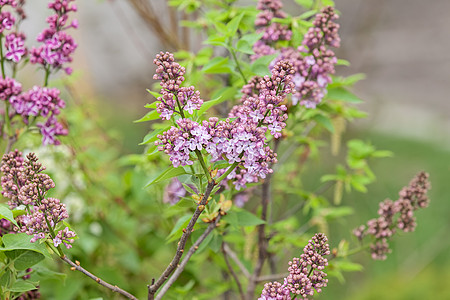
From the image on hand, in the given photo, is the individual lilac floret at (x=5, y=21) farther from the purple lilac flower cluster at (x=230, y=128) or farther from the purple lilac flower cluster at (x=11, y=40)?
the purple lilac flower cluster at (x=230, y=128)

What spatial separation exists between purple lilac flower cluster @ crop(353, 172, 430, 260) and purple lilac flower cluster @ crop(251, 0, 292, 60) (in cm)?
43

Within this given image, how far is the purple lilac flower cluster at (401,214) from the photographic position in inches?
44.3

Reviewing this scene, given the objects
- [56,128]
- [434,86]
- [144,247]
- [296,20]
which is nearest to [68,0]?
[56,128]

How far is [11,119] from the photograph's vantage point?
1.19 m

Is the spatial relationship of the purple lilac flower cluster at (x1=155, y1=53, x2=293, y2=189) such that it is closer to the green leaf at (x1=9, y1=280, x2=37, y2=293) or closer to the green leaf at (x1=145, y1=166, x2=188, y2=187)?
the green leaf at (x1=145, y1=166, x2=188, y2=187)

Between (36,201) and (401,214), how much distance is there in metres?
0.73

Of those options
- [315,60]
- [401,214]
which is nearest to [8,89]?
[315,60]

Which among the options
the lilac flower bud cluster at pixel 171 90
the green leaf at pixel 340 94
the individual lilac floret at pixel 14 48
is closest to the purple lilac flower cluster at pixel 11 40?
A: the individual lilac floret at pixel 14 48

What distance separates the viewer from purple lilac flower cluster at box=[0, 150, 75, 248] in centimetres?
83

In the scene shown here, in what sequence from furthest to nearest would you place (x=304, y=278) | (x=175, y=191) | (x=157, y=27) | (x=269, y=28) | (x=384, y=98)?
(x=384, y=98)
(x=157, y=27)
(x=175, y=191)
(x=269, y=28)
(x=304, y=278)

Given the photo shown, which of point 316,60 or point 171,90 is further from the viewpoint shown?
point 316,60

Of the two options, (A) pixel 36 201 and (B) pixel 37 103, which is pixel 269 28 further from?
(A) pixel 36 201

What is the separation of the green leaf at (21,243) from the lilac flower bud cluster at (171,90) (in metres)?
0.31

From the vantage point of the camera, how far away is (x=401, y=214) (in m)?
1.13
